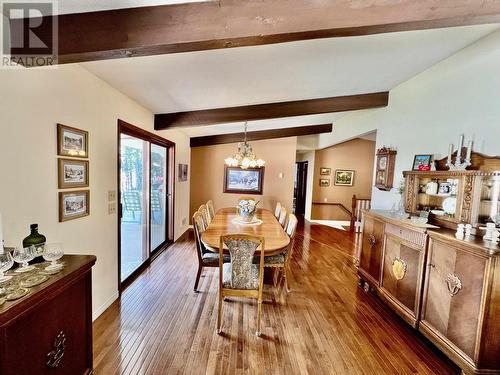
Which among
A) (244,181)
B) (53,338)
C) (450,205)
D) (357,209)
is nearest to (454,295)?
(450,205)

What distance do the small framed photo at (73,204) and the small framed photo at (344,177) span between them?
23.1 ft

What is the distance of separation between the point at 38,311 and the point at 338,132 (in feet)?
19.1

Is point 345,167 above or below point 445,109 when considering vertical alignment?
below

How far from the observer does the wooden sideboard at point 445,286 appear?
1685 millimetres

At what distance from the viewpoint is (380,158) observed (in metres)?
3.72

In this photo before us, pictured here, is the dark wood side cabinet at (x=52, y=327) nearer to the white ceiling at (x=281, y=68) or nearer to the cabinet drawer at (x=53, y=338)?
the cabinet drawer at (x=53, y=338)

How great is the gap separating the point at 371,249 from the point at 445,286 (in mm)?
1047

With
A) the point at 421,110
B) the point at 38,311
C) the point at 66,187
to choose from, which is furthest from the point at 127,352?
the point at 421,110

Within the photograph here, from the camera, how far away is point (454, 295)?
1.90 meters

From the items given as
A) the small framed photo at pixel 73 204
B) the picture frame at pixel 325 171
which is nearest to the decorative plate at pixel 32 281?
the small framed photo at pixel 73 204

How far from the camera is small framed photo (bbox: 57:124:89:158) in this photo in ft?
6.18

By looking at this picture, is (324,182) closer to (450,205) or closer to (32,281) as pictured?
(450,205)

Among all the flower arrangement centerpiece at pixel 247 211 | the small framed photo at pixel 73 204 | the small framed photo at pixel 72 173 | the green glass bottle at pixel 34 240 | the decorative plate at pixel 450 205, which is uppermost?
the small framed photo at pixel 72 173

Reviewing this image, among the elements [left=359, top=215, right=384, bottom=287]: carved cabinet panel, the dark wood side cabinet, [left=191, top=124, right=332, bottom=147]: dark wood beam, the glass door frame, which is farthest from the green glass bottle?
[left=191, top=124, right=332, bottom=147]: dark wood beam
